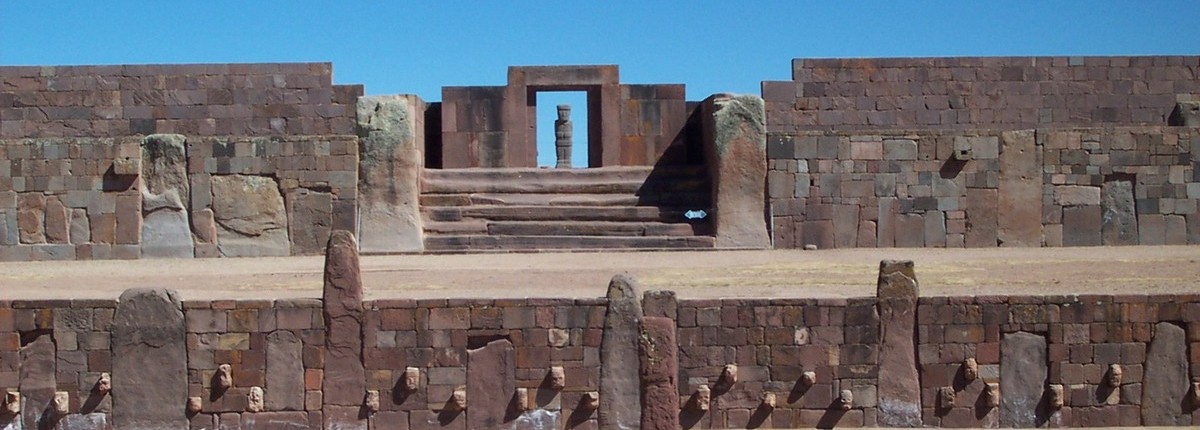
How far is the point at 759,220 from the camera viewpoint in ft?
57.8

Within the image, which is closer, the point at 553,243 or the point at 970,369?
the point at 970,369

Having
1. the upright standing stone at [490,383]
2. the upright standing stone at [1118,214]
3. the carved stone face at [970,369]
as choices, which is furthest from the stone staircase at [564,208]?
the carved stone face at [970,369]

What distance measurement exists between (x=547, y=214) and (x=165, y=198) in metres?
4.34

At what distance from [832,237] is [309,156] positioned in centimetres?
606

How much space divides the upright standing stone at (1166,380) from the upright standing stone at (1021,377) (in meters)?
0.81

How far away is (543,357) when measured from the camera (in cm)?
1161

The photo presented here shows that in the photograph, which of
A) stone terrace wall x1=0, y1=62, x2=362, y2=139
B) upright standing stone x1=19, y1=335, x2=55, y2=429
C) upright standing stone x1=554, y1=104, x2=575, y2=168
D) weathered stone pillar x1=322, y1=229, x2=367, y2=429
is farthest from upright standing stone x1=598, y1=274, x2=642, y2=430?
upright standing stone x1=554, y1=104, x2=575, y2=168

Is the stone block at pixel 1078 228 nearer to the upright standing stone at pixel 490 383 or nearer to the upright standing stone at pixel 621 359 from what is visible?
the upright standing stone at pixel 621 359

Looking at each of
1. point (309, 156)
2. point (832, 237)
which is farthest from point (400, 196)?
point (832, 237)

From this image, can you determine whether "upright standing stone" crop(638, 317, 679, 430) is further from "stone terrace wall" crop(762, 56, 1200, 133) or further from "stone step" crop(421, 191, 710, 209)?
"stone terrace wall" crop(762, 56, 1200, 133)

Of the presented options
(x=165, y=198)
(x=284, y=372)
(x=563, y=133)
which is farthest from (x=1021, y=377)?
(x=563, y=133)

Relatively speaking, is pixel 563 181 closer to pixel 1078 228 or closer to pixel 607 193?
pixel 607 193

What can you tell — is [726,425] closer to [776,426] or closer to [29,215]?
[776,426]

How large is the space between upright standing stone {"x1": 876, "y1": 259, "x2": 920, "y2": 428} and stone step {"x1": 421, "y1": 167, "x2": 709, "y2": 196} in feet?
22.7
